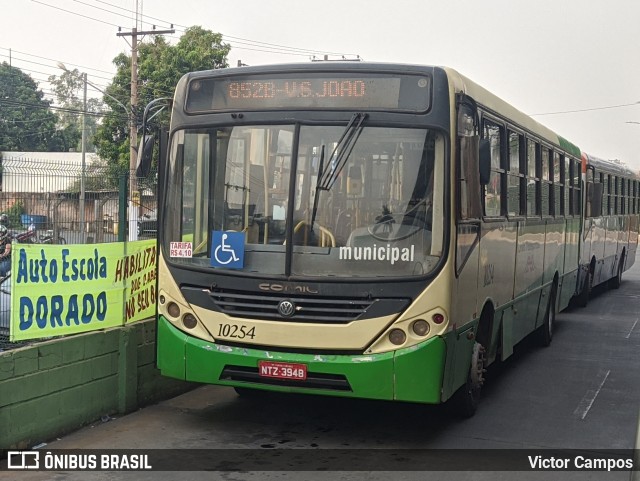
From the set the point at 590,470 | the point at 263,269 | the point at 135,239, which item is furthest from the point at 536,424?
the point at 135,239

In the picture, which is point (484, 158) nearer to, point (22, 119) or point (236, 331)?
point (236, 331)

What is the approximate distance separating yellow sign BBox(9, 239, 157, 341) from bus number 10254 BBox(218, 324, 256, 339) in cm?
130

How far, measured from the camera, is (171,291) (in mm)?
7961

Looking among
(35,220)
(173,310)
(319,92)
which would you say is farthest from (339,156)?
(35,220)

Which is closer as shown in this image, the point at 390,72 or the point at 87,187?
the point at 390,72

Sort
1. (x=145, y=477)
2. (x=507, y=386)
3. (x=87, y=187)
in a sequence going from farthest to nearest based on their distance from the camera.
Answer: (x=507, y=386), (x=87, y=187), (x=145, y=477)

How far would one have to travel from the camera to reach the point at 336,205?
745 cm

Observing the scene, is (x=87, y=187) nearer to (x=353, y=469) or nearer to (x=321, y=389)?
(x=321, y=389)

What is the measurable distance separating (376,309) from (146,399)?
284 cm

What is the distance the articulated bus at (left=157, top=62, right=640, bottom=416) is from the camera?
7312mm

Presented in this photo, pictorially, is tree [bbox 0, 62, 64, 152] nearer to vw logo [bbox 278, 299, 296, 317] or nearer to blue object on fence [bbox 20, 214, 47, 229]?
blue object on fence [bbox 20, 214, 47, 229]

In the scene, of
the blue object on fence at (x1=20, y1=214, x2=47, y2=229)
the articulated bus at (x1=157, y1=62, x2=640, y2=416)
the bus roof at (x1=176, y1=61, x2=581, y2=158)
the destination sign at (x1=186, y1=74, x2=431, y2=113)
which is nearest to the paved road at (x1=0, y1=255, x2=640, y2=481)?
the articulated bus at (x1=157, y1=62, x2=640, y2=416)

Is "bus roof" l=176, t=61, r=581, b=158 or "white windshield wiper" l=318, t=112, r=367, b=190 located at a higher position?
"bus roof" l=176, t=61, r=581, b=158

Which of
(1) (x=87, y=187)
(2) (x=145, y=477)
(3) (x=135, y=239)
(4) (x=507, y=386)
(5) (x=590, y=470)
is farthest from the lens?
(4) (x=507, y=386)
